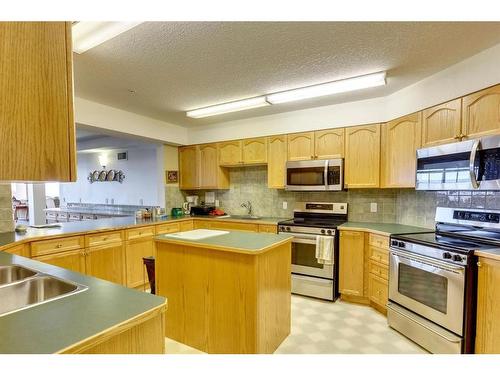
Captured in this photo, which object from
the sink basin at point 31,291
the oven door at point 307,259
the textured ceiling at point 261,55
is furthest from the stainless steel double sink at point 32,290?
the oven door at point 307,259

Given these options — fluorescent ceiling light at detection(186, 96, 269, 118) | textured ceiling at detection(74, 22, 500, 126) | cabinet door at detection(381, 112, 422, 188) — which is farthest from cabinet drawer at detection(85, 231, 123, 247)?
cabinet door at detection(381, 112, 422, 188)

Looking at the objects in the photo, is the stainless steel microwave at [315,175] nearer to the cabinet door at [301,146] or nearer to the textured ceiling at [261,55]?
the cabinet door at [301,146]

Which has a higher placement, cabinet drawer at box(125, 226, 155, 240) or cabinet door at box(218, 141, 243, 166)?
cabinet door at box(218, 141, 243, 166)

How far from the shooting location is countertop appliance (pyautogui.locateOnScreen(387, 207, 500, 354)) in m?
1.93

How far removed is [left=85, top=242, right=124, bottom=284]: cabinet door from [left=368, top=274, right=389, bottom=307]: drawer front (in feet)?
9.60

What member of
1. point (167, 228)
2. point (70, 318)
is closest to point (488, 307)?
point (70, 318)

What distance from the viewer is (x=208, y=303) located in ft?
6.91

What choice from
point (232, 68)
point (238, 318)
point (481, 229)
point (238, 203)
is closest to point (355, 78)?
point (232, 68)

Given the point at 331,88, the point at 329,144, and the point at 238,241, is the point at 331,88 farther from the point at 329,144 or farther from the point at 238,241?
the point at 238,241

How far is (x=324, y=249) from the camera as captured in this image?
311 centimetres

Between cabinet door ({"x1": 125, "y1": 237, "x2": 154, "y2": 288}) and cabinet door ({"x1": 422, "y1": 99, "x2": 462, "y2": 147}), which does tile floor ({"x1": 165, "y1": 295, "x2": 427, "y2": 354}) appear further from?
cabinet door ({"x1": 422, "y1": 99, "x2": 462, "y2": 147})

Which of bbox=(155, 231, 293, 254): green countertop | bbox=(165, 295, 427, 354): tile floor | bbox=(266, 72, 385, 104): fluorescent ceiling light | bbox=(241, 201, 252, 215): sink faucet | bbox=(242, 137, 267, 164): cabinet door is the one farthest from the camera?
bbox=(241, 201, 252, 215): sink faucet

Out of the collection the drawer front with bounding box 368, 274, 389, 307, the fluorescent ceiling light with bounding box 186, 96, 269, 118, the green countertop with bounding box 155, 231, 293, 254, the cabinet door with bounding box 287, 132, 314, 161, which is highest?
the fluorescent ceiling light with bounding box 186, 96, 269, 118

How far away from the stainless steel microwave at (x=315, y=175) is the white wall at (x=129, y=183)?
7.52ft
